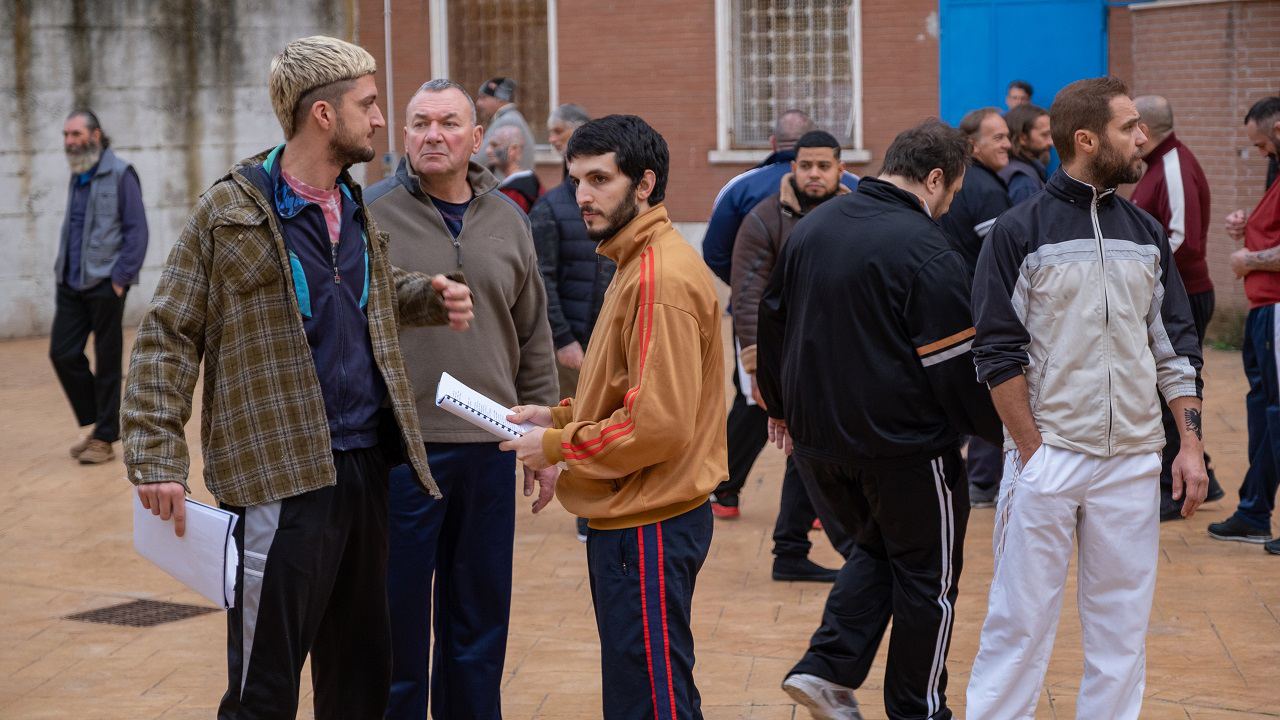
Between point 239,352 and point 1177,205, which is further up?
point 1177,205

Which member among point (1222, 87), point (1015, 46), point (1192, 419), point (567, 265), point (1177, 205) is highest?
point (1015, 46)

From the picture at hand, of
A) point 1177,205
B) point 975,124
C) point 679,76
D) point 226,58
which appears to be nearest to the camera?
point 1177,205

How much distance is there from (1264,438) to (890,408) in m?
3.46

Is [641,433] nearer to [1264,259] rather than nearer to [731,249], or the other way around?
[731,249]

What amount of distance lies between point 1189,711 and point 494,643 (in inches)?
88.9

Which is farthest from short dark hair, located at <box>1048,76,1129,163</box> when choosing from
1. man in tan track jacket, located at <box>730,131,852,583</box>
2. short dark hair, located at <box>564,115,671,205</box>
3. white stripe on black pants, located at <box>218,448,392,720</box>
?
man in tan track jacket, located at <box>730,131,852,583</box>

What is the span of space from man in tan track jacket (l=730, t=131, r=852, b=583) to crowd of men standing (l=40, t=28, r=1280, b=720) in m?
1.67

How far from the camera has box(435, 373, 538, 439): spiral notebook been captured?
3779 mm

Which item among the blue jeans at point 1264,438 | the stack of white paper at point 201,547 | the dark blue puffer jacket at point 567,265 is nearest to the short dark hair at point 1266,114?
the blue jeans at point 1264,438

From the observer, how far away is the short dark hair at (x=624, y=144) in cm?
380

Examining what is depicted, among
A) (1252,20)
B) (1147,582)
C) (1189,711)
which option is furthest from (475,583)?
(1252,20)

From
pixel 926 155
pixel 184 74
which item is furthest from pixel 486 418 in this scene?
pixel 184 74

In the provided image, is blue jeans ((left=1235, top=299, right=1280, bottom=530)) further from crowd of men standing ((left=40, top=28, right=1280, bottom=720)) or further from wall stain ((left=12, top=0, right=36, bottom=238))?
wall stain ((left=12, top=0, right=36, bottom=238))

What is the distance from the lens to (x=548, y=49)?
17922mm
